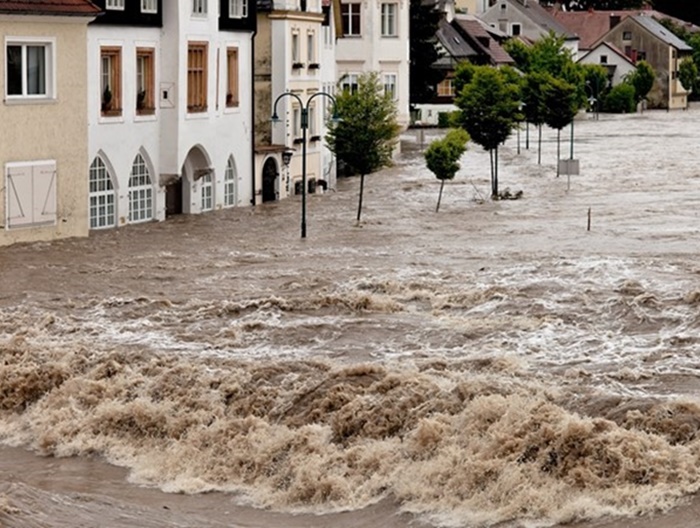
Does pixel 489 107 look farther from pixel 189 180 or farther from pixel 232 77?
pixel 189 180

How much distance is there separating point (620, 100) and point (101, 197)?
8173 centimetres

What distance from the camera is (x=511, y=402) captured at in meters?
26.4

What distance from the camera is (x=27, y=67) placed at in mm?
45219

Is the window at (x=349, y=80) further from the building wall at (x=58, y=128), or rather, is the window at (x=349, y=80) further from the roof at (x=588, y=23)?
the roof at (x=588, y=23)

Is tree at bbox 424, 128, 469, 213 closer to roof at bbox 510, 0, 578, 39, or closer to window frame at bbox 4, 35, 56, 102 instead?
window frame at bbox 4, 35, 56, 102

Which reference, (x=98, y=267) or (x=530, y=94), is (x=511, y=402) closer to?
(x=98, y=267)

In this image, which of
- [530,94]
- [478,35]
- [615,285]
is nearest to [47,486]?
[615,285]

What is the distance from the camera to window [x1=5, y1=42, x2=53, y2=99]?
1758 inches

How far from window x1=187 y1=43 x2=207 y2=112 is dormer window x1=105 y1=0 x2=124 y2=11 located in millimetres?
3639

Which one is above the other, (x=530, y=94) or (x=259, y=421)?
(x=530, y=94)

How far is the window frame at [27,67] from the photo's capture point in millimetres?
44469

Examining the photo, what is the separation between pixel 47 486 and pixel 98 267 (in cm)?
1705

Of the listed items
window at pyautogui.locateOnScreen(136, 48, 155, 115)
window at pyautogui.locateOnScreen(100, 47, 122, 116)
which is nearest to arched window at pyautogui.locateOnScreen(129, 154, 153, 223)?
window at pyautogui.locateOnScreen(136, 48, 155, 115)

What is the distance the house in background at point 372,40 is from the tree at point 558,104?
727 centimetres
